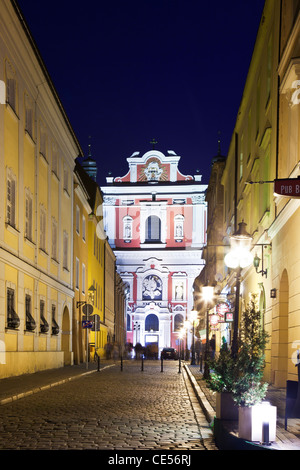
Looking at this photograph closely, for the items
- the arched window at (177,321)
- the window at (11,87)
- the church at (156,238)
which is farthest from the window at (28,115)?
the arched window at (177,321)

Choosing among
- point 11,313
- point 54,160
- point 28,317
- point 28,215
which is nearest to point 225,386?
point 11,313

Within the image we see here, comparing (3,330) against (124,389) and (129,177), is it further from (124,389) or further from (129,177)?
(129,177)

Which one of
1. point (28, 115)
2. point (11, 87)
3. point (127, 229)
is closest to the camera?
point (11, 87)

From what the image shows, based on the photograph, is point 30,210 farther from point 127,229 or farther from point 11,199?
point 127,229

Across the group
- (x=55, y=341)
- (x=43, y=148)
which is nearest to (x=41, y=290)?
(x=55, y=341)

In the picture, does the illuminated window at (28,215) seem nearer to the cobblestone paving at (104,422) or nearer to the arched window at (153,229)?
the cobblestone paving at (104,422)

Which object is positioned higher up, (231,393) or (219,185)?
(219,185)

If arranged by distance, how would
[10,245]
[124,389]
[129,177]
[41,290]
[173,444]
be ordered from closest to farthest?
[173,444] → [124,389] → [10,245] → [41,290] → [129,177]

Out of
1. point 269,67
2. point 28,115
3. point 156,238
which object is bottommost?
point 156,238

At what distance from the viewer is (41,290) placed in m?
27.1

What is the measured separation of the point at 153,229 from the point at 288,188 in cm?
7993

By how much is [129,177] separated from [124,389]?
7200 centimetres

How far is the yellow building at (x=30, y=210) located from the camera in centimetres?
2081

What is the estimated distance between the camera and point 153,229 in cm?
8956
